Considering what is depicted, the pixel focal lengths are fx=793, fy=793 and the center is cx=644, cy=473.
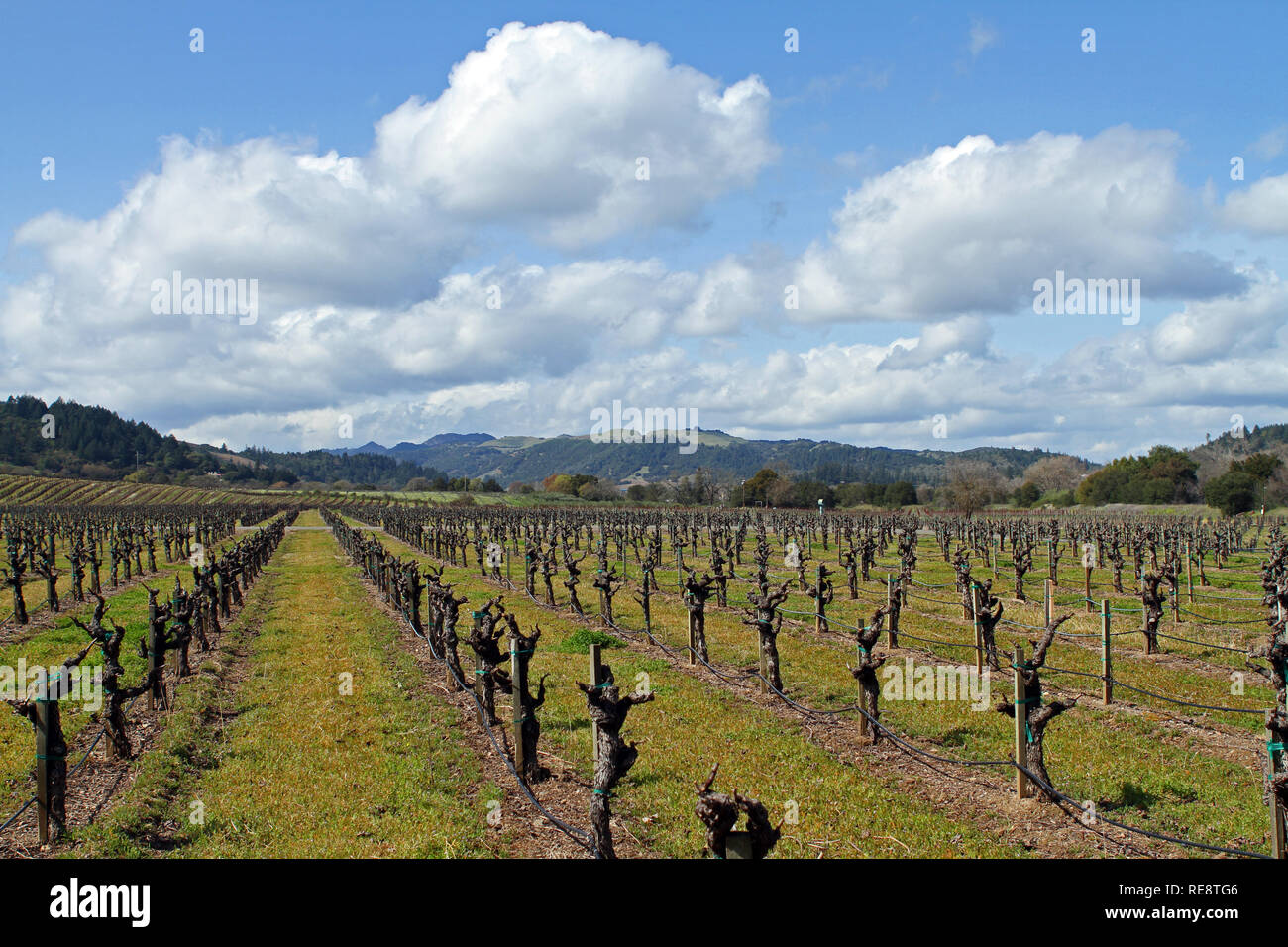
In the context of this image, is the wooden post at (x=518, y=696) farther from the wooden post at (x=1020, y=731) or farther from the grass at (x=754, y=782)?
the wooden post at (x=1020, y=731)

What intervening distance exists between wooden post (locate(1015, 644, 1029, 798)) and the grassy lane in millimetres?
5762

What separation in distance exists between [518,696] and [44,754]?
15.5 ft

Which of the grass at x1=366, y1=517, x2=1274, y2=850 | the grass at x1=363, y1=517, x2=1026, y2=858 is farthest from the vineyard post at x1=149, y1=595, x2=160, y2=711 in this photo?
the grass at x1=366, y1=517, x2=1274, y2=850

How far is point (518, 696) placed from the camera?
379 inches

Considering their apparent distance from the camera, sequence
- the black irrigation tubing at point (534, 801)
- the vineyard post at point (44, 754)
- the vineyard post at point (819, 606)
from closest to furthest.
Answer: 1. the black irrigation tubing at point (534, 801)
2. the vineyard post at point (44, 754)
3. the vineyard post at point (819, 606)

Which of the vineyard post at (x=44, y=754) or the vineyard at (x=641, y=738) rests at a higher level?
the vineyard post at (x=44, y=754)

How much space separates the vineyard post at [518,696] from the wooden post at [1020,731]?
5.63 m

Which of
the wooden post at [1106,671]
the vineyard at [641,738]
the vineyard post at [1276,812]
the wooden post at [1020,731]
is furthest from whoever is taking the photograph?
the wooden post at [1106,671]

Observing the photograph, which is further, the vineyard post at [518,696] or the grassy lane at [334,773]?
the vineyard post at [518,696]

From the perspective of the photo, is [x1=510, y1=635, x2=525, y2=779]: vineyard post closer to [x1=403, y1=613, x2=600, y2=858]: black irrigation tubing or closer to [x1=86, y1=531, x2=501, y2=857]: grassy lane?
[x1=403, y1=613, x2=600, y2=858]: black irrigation tubing

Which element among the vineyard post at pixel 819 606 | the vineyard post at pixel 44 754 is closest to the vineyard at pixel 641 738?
the vineyard post at pixel 44 754

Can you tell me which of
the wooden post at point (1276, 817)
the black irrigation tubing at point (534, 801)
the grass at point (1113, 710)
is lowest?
the grass at point (1113, 710)

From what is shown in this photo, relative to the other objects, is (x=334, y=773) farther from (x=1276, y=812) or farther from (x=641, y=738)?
(x=1276, y=812)

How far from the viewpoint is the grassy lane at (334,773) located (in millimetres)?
8031
